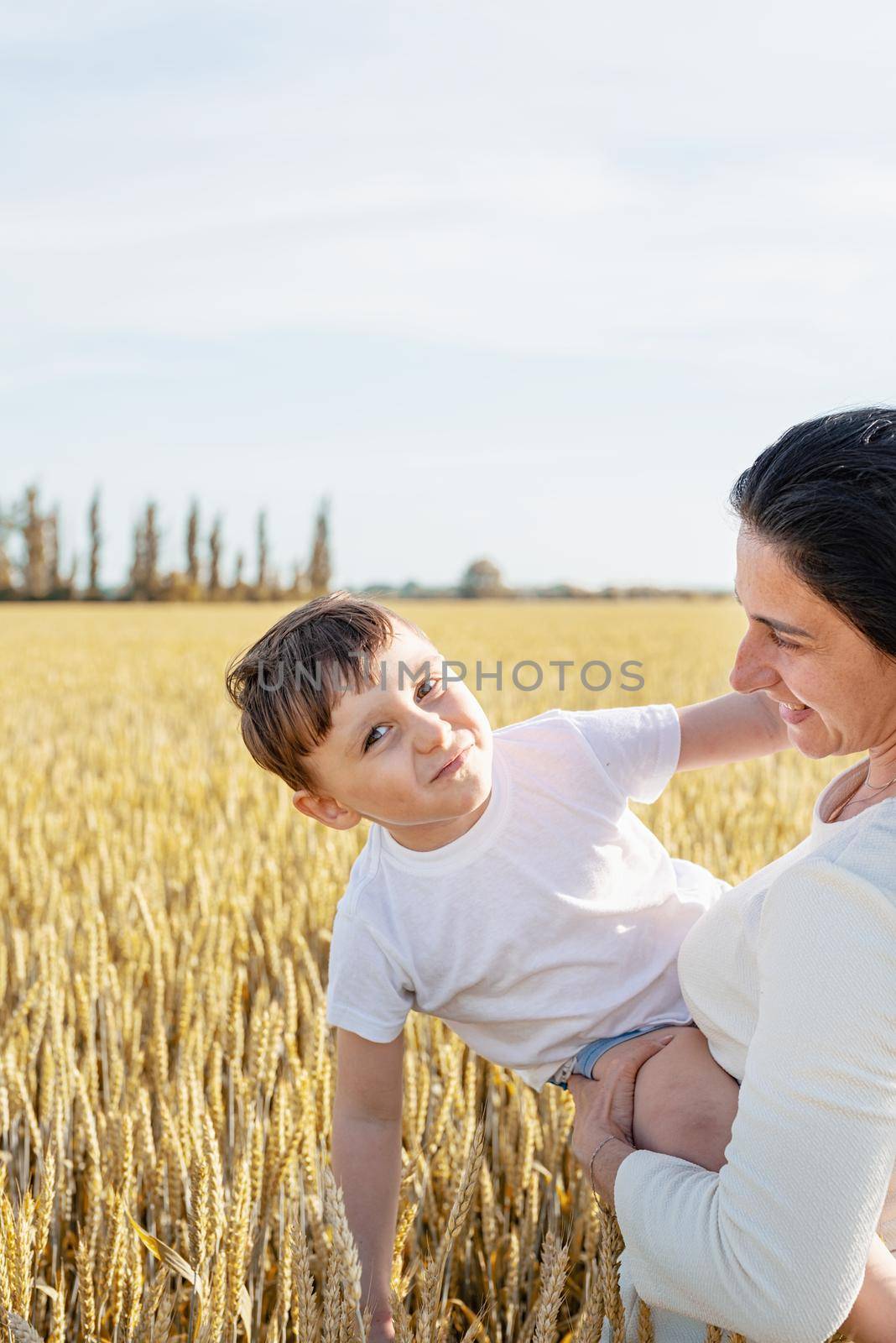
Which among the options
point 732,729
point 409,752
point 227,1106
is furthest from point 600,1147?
point 227,1106

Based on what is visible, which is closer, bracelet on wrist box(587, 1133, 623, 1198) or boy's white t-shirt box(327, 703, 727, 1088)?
bracelet on wrist box(587, 1133, 623, 1198)

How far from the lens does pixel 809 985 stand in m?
0.83

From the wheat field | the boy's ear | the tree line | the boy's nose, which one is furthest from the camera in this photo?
the tree line

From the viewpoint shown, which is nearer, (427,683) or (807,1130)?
(807,1130)

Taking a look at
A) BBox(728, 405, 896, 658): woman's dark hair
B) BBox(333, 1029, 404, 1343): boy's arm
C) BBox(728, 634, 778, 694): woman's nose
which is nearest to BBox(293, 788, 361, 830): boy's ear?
BBox(333, 1029, 404, 1343): boy's arm

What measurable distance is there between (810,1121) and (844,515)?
0.47 meters

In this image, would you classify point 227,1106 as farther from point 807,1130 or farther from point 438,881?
point 807,1130

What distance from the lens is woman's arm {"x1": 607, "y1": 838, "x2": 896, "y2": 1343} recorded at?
2.64ft

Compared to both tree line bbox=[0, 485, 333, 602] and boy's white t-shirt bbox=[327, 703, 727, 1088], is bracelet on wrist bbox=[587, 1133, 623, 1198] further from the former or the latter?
tree line bbox=[0, 485, 333, 602]

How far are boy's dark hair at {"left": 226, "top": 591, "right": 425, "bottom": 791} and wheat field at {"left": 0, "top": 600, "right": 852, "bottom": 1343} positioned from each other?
40 cm

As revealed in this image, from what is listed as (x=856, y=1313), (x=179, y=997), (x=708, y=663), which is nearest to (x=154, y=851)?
(x=179, y=997)

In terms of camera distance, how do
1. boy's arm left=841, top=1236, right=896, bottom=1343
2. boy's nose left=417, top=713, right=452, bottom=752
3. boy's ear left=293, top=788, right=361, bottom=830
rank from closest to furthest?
1. boy's arm left=841, top=1236, right=896, bottom=1343
2. boy's nose left=417, top=713, right=452, bottom=752
3. boy's ear left=293, top=788, right=361, bottom=830

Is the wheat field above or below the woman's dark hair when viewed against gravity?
below

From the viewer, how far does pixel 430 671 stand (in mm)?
1373
